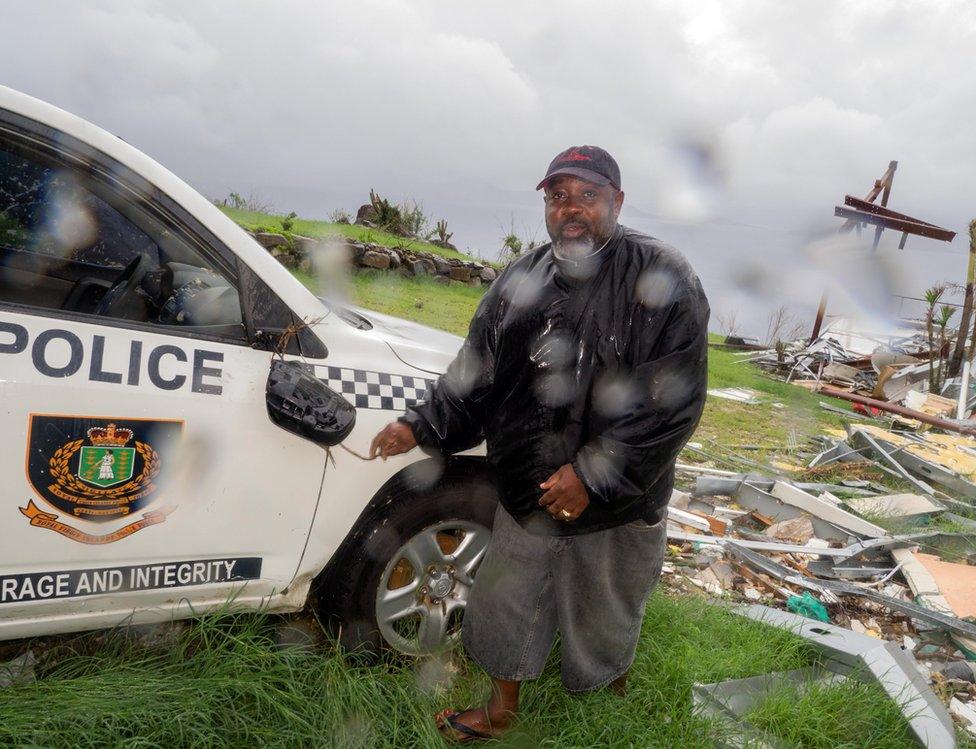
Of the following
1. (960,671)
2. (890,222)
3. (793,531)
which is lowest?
(960,671)

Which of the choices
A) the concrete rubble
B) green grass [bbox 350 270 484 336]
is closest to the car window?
the concrete rubble

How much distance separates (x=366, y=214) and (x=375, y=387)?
1394 centimetres

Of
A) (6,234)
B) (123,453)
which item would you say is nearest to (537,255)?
(123,453)

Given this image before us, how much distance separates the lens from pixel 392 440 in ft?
6.84

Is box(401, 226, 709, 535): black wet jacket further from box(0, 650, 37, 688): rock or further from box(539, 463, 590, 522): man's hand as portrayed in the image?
box(0, 650, 37, 688): rock

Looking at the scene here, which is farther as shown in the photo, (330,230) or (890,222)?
(890,222)

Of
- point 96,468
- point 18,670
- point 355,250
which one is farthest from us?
point 355,250

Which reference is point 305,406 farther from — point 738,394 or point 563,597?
point 738,394

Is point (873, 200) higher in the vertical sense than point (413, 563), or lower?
higher

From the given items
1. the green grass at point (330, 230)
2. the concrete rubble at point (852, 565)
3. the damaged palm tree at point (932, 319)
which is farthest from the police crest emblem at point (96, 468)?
the damaged palm tree at point (932, 319)

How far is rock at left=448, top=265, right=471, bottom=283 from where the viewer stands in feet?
43.2

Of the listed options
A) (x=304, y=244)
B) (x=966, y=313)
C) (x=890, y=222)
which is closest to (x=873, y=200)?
(x=890, y=222)

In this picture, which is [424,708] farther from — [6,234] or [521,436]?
[6,234]

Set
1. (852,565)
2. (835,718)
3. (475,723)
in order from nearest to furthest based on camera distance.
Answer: (475,723)
(835,718)
(852,565)
